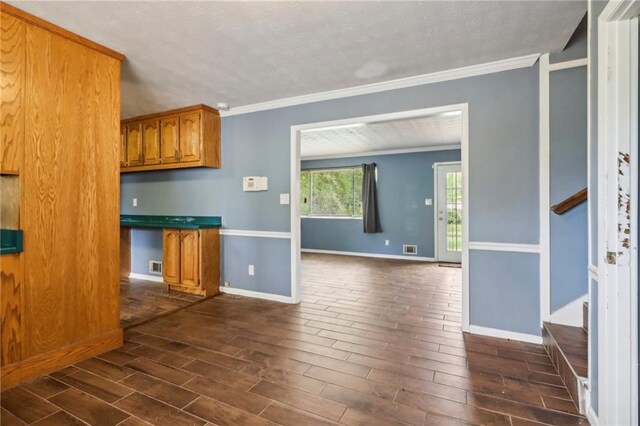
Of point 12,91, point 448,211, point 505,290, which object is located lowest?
point 505,290

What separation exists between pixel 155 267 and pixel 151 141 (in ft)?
6.06

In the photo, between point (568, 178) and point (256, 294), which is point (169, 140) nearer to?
point (256, 294)

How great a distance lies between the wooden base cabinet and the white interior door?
4.34 metres

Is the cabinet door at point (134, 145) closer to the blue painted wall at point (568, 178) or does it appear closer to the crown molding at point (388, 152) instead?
the crown molding at point (388, 152)

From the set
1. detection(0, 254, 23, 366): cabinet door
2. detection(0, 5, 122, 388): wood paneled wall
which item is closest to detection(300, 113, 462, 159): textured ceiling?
detection(0, 5, 122, 388): wood paneled wall

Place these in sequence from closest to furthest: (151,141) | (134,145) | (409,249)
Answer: (151,141) → (134,145) → (409,249)

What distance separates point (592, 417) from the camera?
1.54m

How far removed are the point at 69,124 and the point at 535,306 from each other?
3770 millimetres

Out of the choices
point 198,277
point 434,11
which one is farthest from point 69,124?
point 434,11

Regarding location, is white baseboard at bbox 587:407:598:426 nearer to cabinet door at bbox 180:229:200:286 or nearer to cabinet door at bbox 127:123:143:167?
cabinet door at bbox 180:229:200:286

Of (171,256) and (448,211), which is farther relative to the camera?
(448,211)

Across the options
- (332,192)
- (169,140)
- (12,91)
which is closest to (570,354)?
(12,91)

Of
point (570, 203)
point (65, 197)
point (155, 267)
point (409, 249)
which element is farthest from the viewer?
point (409, 249)

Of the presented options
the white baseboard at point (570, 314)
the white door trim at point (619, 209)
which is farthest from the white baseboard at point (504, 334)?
the white door trim at point (619, 209)
